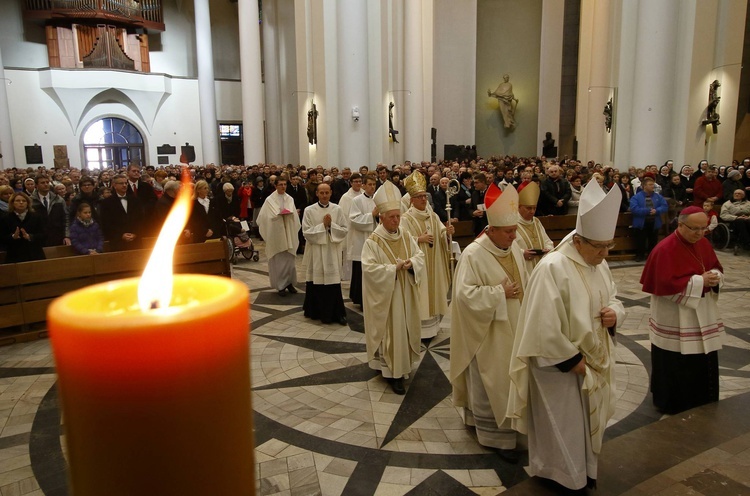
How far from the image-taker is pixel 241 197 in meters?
13.7

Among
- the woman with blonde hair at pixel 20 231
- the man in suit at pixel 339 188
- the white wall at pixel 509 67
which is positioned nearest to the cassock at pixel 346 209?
the man in suit at pixel 339 188

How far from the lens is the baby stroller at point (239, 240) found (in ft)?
39.6

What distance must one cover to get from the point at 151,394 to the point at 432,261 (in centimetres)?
642

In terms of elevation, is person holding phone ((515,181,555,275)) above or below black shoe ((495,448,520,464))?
above

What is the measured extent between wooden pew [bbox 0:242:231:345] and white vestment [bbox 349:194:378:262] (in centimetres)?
304

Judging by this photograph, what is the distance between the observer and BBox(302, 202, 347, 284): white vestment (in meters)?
7.83

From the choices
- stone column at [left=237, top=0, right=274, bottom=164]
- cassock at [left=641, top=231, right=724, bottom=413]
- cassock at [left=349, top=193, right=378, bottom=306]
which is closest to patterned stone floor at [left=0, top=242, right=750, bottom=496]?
cassock at [left=641, top=231, right=724, bottom=413]

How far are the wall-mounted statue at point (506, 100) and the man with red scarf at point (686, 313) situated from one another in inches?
1029

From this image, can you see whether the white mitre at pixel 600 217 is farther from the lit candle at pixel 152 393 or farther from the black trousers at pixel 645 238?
the black trousers at pixel 645 238

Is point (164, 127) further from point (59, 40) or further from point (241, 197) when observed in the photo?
point (241, 197)

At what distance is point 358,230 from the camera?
836 cm

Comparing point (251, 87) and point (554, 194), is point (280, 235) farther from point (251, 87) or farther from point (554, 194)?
point (251, 87)

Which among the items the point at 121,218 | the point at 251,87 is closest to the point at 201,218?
the point at 121,218

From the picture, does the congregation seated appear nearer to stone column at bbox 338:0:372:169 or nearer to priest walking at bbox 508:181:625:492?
stone column at bbox 338:0:372:169
